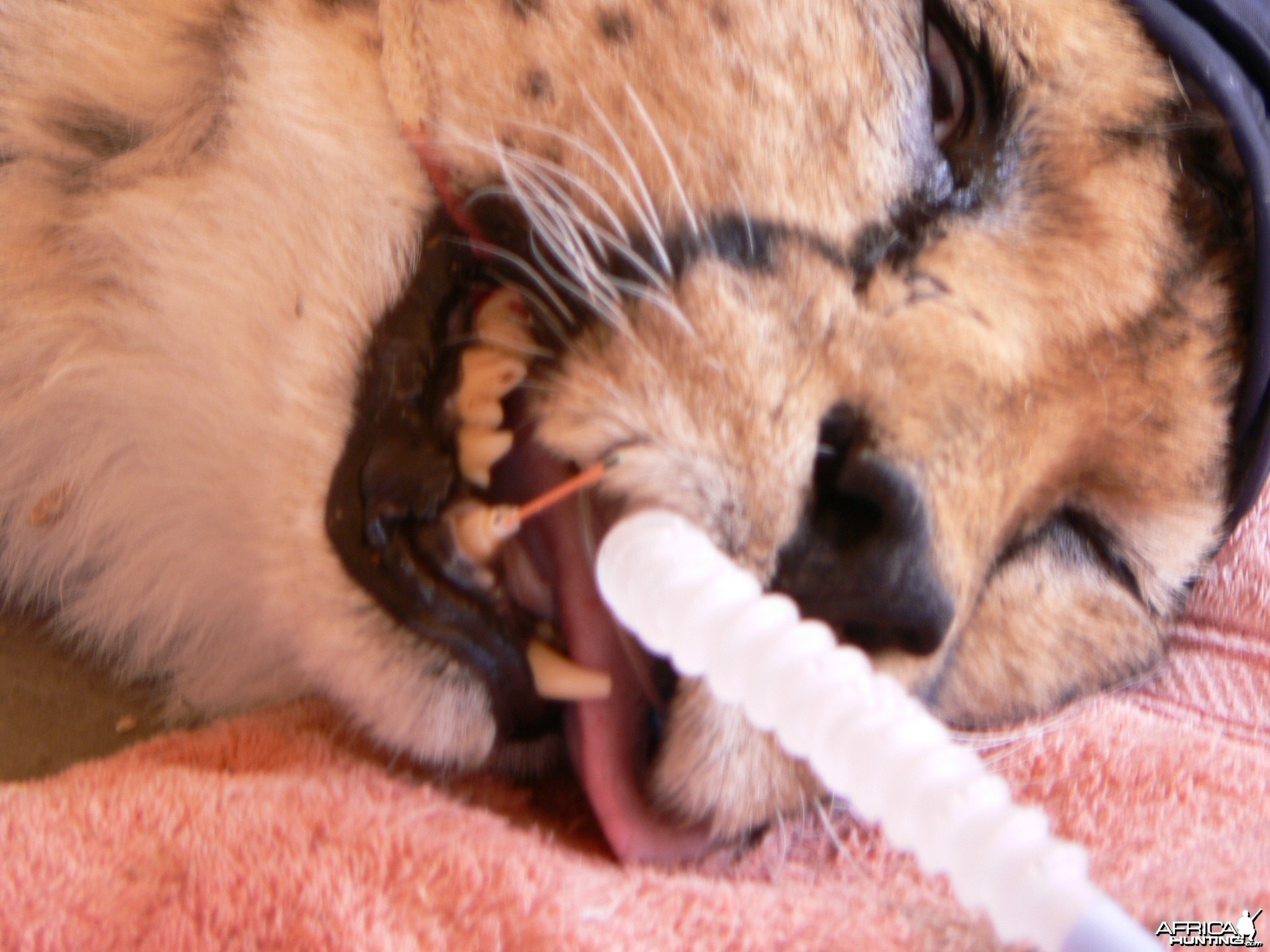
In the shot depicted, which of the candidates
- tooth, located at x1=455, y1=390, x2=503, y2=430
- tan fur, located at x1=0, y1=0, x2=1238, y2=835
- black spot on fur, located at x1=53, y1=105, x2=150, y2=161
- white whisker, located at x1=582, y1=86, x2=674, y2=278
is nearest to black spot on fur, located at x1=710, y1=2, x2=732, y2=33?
tan fur, located at x1=0, y1=0, x2=1238, y2=835

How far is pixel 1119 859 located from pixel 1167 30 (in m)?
0.69

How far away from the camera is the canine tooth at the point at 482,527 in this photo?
774mm

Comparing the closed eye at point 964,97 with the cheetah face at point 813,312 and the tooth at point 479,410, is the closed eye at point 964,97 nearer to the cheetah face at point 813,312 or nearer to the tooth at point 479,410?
the cheetah face at point 813,312

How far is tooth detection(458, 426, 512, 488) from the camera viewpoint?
794 millimetres

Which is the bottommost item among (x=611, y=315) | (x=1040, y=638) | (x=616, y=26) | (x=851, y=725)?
(x=1040, y=638)

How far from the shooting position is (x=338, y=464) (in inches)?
32.1

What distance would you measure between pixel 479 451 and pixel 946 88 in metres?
0.52

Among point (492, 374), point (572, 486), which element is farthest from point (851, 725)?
point (492, 374)

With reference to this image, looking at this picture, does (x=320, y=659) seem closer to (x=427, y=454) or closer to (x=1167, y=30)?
(x=427, y=454)

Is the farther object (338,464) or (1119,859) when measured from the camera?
(1119,859)

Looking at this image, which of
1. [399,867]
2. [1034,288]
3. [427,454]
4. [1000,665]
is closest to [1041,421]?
[1034,288]

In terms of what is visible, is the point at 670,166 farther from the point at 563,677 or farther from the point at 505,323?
the point at 563,677

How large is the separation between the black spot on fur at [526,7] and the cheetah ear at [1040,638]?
0.62 meters

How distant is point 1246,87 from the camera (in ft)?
3.19
